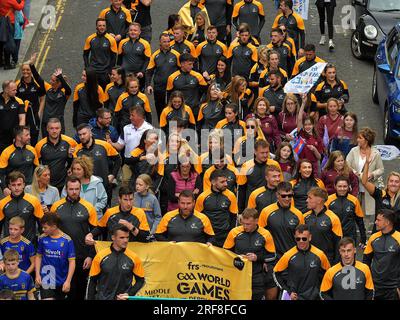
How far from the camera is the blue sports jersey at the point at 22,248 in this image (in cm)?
1708

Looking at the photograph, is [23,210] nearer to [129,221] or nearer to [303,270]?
[129,221]

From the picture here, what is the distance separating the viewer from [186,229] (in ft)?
56.9

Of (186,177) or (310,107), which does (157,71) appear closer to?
(310,107)

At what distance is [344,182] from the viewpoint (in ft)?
59.1

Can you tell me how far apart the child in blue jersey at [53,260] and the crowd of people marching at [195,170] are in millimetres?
18

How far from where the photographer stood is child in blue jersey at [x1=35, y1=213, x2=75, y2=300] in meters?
17.0

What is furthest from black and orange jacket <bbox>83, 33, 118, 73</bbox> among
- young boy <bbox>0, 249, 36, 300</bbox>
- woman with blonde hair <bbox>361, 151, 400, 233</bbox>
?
young boy <bbox>0, 249, 36, 300</bbox>

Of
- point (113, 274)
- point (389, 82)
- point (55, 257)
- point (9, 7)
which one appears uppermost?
point (9, 7)

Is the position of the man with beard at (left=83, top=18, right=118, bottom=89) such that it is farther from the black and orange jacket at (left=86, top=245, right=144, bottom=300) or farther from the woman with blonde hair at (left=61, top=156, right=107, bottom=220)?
the black and orange jacket at (left=86, top=245, right=144, bottom=300)

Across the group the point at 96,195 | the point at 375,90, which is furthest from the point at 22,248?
the point at 375,90

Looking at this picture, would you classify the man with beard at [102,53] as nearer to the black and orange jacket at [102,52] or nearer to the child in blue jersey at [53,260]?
the black and orange jacket at [102,52]

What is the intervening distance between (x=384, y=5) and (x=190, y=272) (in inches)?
424

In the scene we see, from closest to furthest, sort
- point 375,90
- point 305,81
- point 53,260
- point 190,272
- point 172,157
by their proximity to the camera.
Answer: point 190,272 < point 53,260 < point 172,157 < point 305,81 < point 375,90
